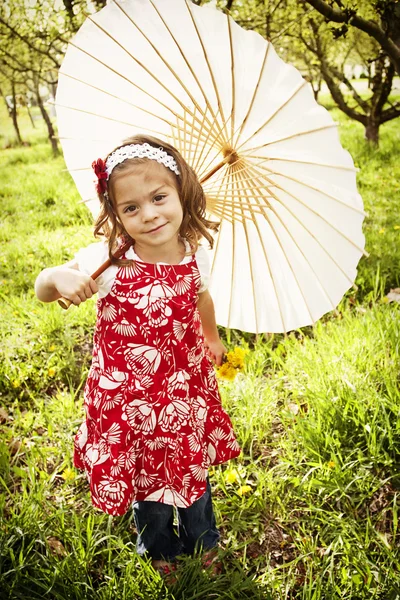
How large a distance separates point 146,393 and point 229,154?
2.79 feet

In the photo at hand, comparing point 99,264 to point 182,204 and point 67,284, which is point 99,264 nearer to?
point 67,284

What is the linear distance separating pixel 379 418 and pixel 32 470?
4.91 ft

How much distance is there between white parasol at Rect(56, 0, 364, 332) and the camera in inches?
51.5

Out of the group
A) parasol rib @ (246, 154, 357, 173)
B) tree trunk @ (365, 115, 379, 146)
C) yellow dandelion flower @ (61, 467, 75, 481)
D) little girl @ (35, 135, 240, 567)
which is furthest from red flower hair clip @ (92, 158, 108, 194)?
tree trunk @ (365, 115, 379, 146)

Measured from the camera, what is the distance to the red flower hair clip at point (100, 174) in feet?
4.34

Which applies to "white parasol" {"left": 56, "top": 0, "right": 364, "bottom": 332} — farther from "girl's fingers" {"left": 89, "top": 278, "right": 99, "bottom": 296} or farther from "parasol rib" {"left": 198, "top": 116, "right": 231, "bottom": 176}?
"girl's fingers" {"left": 89, "top": 278, "right": 99, "bottom": 296}

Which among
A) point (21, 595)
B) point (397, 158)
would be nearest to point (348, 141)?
point (397, 158)

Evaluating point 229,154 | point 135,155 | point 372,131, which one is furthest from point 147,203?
point 372,131

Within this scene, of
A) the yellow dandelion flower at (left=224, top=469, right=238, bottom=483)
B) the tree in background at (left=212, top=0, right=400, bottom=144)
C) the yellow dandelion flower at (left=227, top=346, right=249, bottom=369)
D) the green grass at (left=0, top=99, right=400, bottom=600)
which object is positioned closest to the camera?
the green grass at (left=0, top=99, right=400, bottom=600)

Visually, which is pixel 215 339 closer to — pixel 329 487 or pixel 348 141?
pixel 329 487

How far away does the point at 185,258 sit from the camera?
1481 millimetres

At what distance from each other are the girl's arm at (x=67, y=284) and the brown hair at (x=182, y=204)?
130 millimetres

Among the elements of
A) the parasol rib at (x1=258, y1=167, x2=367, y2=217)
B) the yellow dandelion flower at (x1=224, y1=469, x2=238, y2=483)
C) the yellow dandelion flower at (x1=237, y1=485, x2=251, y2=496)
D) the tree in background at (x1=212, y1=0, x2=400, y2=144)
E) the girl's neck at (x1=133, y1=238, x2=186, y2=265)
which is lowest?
the yellow dandelion flower at (x1=237, y1=485, x2=251, y2=496)

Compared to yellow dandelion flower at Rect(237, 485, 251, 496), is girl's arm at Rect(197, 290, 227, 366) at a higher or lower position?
higher
